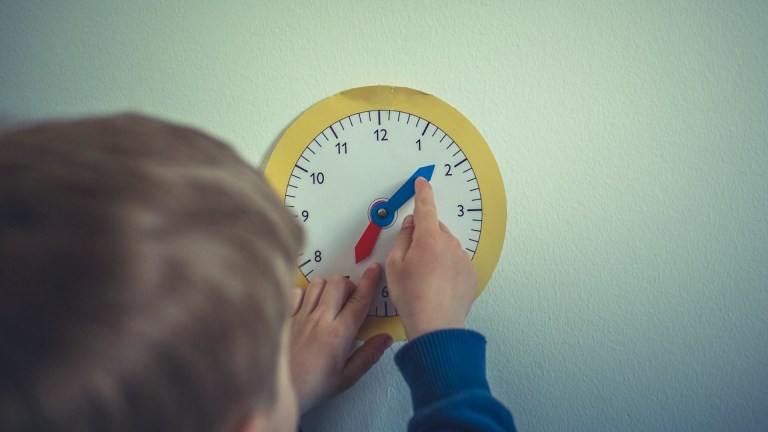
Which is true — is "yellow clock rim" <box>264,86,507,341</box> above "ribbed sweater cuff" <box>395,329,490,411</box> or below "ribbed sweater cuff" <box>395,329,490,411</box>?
above

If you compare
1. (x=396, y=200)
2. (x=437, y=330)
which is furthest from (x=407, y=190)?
(x=437, y=330)

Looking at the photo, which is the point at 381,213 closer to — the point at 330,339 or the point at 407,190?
the point at 407,190

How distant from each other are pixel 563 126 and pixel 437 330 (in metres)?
0.26

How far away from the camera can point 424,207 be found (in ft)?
1.67

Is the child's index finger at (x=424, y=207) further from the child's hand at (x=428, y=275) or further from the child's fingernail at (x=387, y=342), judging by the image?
the child's fingernail at (x=387, y=342)

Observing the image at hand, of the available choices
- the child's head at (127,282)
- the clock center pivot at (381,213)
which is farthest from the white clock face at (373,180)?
the child's head at (127,282)

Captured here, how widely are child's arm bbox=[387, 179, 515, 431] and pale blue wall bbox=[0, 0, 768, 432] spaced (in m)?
0.08

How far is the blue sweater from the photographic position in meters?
0.42

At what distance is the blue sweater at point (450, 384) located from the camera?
1.37 feet

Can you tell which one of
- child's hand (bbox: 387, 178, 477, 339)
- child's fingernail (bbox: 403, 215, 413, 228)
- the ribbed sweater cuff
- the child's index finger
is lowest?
the ribbed sweater cuff

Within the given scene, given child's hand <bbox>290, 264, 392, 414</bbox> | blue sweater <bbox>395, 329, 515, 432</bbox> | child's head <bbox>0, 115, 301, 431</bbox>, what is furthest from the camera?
child's hand <bbox>290, 264, 392, 414</bbox>

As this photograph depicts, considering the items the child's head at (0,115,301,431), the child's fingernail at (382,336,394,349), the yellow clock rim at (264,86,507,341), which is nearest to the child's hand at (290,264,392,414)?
the child's fingernail at (382,336,394,349)

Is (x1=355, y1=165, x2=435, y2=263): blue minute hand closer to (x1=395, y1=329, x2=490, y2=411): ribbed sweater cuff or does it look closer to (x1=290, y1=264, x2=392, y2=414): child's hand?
(x1=290, y1=264, x2=392, y2=414): child's hand

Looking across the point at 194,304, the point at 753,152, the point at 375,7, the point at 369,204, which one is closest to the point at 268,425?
the point at 194,304
